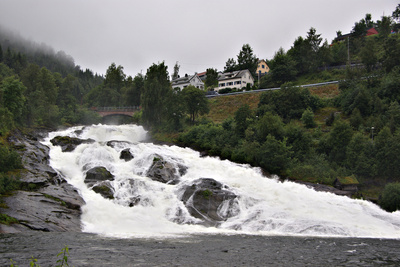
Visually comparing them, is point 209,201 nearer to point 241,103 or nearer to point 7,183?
point 7,183

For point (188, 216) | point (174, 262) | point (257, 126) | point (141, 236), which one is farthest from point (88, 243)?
point (257, 126)

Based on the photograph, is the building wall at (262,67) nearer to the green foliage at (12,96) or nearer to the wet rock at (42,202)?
the green foliage at (12,96)

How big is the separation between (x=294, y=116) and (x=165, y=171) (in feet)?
112

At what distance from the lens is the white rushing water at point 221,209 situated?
1073 inches

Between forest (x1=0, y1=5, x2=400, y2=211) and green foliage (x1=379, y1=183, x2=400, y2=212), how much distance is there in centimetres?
15

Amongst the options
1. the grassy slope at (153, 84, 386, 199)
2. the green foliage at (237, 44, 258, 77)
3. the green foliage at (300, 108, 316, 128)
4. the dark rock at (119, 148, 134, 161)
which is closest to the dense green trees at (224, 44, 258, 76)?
the green foliage at (237, 44, 258, 77)

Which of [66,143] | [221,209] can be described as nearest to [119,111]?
[66,143]

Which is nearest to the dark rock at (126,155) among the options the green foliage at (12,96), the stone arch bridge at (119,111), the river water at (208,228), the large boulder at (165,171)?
the river water at (208,228)

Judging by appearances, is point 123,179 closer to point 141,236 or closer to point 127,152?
point 127,152

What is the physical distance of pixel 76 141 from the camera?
4950 cm

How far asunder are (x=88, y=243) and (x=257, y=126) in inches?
1363

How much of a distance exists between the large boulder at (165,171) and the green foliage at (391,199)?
2259cm

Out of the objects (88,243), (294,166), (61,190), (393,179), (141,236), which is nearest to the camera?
(88,243)

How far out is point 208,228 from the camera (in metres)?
28.2
